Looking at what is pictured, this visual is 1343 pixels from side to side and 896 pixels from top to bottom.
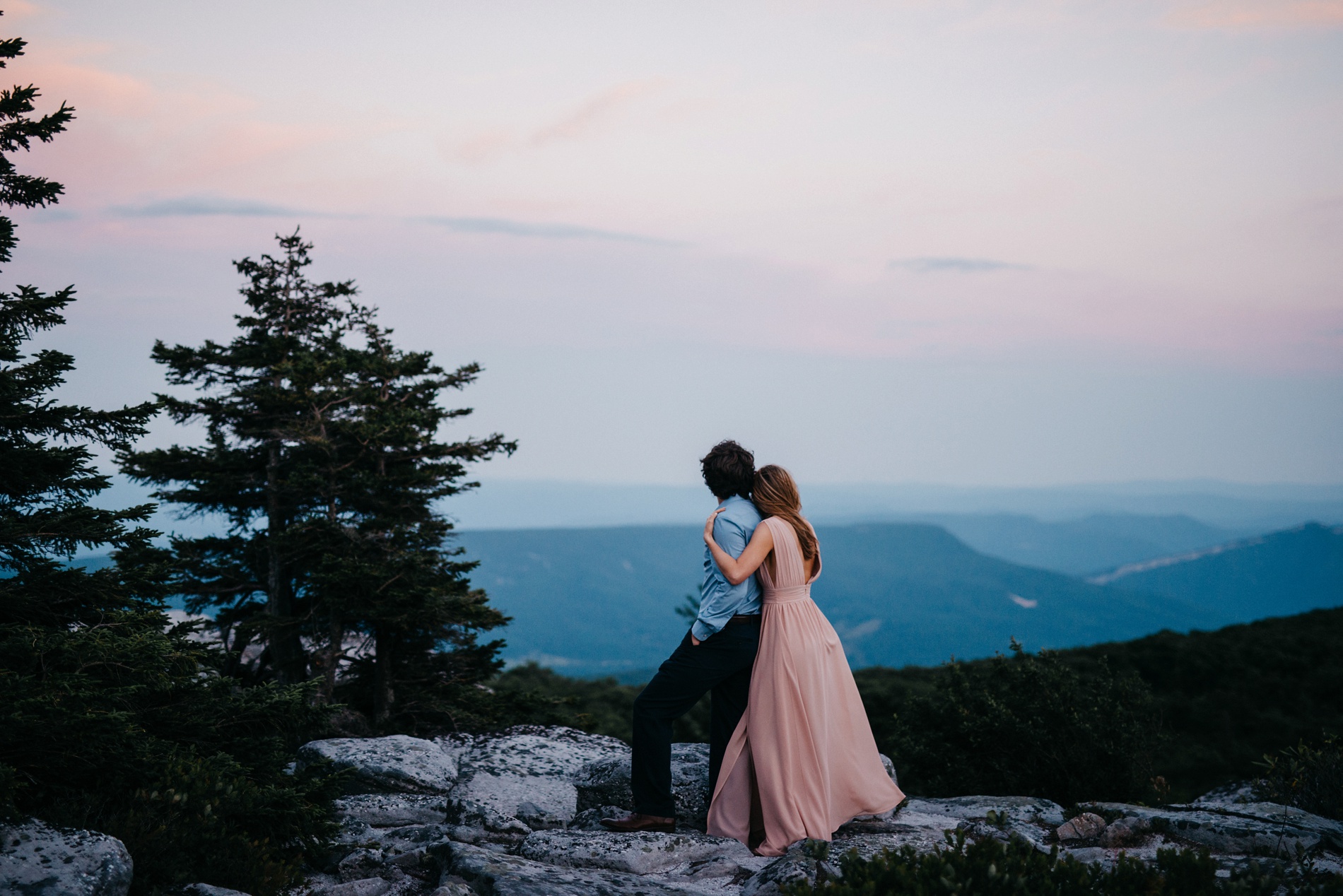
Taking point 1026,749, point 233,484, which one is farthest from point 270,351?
point 1026,749

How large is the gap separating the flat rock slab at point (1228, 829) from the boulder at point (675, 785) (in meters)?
3.22

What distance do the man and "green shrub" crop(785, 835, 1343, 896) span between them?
1.82 metres

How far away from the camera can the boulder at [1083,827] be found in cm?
641

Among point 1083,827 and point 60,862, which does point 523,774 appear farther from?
point 1083,827

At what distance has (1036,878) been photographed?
412cm

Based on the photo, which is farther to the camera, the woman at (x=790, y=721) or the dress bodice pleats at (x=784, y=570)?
the dress bodice pleats at (x=784, y=570)

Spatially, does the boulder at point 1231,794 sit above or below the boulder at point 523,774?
below

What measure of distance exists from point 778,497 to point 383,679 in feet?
26.6

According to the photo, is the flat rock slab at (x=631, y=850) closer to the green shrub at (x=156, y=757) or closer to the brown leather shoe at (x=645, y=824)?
the brown leather shoe at (x=645, y=824)

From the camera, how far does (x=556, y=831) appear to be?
19.9ft

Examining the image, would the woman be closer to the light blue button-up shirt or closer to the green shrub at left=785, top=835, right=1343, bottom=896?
the light blue button-up shirt

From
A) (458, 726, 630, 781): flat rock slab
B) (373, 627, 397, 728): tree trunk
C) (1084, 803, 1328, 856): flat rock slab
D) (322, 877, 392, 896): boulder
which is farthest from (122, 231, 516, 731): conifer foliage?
(1084, 803, 1328, 856): flat rock slab

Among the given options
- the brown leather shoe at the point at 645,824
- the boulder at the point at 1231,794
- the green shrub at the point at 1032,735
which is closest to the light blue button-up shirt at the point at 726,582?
the brown leather shoe at the point at 645,824

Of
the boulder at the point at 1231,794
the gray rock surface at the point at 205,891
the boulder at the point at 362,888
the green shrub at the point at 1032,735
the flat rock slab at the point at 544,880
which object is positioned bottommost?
the boulder at the point at 1231,794
